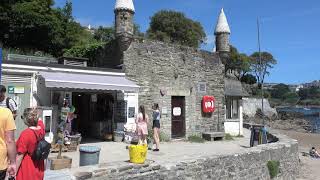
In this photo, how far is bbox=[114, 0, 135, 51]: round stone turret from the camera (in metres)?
16.9

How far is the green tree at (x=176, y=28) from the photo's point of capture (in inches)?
1954

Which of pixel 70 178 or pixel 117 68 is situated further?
pixel 117 68

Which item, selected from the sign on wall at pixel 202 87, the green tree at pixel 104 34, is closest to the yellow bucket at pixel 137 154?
the sign on wall at pixel 202 87

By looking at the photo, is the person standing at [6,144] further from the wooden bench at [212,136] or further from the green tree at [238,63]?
the green tree at [238,63]

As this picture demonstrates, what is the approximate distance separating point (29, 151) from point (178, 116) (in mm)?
13527

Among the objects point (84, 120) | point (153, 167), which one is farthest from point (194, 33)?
point (153, 167)

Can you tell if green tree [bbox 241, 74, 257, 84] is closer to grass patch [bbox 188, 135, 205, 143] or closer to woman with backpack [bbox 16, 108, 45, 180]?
grass patch [bbox 188, 135, 205, 143]

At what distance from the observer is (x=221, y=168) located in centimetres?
1118

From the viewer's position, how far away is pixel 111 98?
16.8 meters

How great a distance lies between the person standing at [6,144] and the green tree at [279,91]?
15701cm

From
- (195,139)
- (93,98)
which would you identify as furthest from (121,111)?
(195,139)

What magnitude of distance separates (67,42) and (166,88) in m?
17.6

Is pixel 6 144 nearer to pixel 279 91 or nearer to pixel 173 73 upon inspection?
pixel 173 73

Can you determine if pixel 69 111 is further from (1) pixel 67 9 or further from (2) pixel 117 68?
(1) pixel 67 9
